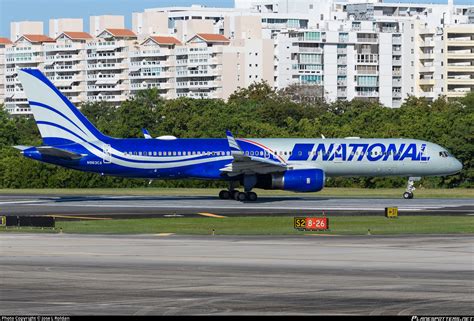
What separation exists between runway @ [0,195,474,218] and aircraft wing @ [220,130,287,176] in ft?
6.53

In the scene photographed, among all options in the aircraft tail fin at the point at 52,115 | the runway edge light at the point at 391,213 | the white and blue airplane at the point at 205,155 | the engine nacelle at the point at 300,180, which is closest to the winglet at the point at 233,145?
the white and blue airplane at the point at 205,155

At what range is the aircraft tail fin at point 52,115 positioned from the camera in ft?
252

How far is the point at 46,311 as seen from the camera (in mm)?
27766

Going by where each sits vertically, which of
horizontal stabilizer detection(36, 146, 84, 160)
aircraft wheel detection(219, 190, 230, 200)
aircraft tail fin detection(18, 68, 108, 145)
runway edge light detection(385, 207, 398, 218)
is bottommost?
aircraft wheel detection(219, 190, 230, 200)

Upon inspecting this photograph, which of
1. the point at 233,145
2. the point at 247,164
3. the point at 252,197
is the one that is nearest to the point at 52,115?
the point at 233,145

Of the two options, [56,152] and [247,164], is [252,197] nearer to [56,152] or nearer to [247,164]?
[247,164]

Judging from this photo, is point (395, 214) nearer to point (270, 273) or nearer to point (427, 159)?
point (427, 159)

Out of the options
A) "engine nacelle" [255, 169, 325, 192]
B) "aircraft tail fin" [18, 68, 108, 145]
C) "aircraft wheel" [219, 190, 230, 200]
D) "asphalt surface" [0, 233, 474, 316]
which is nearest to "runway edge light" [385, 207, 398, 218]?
"asphalt surface" [0, 233, 474, 316]

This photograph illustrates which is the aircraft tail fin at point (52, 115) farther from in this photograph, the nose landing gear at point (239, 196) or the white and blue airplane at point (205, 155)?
the nose landing gear at point (239, 196)

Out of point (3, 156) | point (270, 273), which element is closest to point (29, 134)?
point (3, 156)

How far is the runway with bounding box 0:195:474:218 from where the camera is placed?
216ft

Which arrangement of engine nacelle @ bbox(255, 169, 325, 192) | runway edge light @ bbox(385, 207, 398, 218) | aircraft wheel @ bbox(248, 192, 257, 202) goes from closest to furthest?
1. runway edge light @ bbox(385, 207, 398, 218)
2. engine nacelle @ bbox(255, 169, 325, 192)
3. aircraft wheel @ bbox(248, 192, 257, 202)

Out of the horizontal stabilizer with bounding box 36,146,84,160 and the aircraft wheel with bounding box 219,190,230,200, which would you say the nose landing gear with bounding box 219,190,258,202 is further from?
the horizontal stabilizer with bounding box 36,146,84,160

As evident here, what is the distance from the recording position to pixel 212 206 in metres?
71.5
